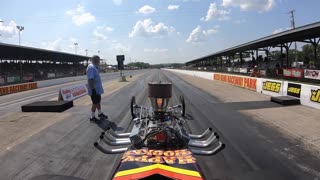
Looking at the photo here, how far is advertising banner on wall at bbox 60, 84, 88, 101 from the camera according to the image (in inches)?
693

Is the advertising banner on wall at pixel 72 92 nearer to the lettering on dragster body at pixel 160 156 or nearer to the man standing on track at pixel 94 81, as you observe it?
the man standing on track at pixel 94 81

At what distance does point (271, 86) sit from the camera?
1989 cm

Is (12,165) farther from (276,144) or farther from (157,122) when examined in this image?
(276,144)

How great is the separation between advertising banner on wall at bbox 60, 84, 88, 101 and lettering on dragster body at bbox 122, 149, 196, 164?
1261 centimetres

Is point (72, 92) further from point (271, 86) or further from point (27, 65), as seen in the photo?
point (27, 65)

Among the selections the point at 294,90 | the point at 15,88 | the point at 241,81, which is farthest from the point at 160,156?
the point at 15,88

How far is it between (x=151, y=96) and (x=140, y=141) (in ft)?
8.03

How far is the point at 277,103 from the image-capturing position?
52.5ft

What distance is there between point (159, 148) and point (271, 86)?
15733 mm

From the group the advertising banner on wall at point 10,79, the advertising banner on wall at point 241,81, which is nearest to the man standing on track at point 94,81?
the advertising banner on wall at point 241,81

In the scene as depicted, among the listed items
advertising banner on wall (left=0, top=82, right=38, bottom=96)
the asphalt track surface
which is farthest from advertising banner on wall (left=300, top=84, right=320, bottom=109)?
advertising banner on wall (left=0, top=82, right=38, bottom=96)

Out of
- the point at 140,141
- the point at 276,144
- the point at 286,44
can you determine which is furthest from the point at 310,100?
the point at 286,44

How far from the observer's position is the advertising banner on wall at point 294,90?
15883 millimetres

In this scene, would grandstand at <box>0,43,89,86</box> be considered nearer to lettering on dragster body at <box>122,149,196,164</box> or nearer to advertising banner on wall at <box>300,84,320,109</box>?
advertising banner on wall at <box>300,84,320,109</box>
